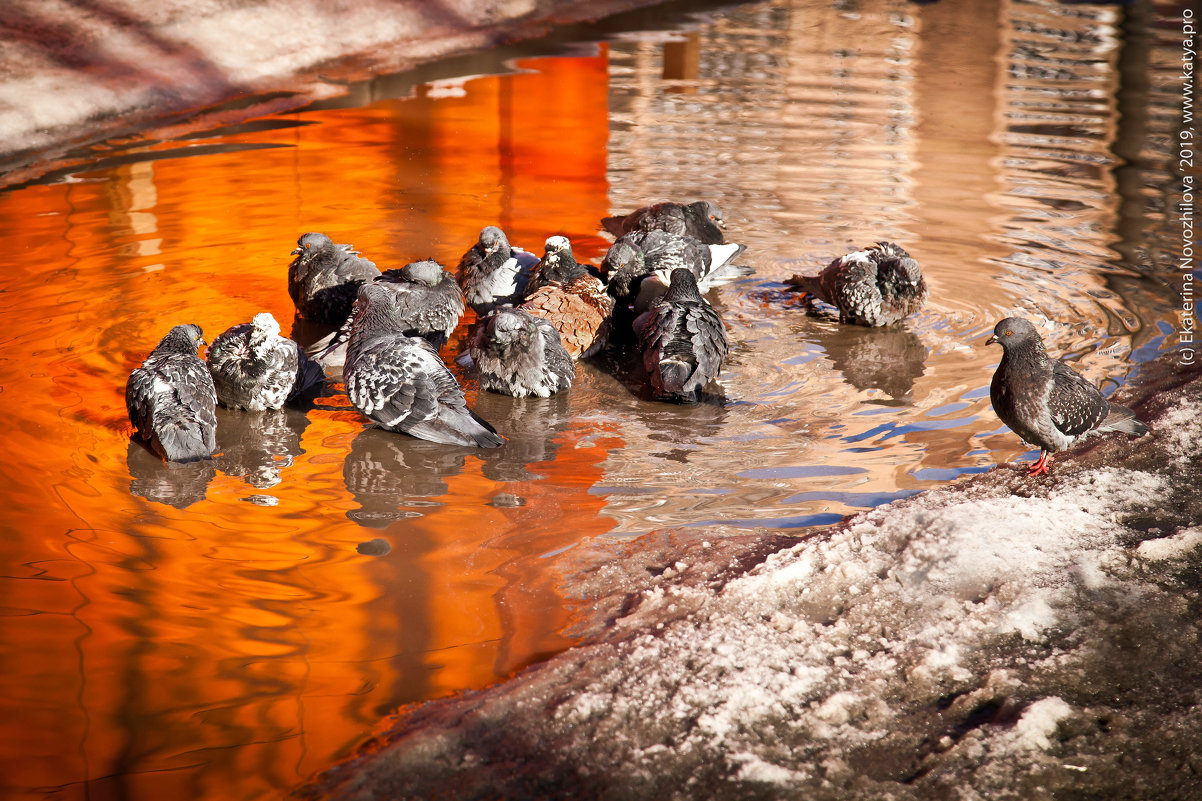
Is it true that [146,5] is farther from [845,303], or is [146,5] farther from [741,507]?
[741,507]

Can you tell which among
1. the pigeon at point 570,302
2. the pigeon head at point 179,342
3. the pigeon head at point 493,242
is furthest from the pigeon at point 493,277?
the pigeon head at point 179,342

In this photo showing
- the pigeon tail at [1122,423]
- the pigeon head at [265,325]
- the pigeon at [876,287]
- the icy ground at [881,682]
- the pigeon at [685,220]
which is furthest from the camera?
the pigeon at [685,220]

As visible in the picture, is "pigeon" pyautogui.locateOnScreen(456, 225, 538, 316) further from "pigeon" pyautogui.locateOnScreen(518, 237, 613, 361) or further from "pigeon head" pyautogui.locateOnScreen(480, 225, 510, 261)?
"pigeon" pyautogui.locateOnScreen(518, 237, 613, 361)

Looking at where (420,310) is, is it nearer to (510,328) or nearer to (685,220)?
(510,328)

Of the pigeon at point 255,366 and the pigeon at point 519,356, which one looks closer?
the pigeon at point 255,366

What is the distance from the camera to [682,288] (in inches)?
212

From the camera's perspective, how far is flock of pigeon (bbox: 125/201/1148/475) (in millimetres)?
4172

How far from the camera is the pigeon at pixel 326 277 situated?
5.79 m

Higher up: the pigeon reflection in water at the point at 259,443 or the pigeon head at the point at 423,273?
the pigeon head at the point at 423,273

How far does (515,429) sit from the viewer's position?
4789mm

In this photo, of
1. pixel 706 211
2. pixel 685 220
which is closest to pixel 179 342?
pixel 685 220

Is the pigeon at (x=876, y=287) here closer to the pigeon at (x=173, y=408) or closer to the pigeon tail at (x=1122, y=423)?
the pigeon tail at (x=1122, y=423)

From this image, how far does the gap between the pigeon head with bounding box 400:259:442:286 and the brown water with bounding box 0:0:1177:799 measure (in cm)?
83

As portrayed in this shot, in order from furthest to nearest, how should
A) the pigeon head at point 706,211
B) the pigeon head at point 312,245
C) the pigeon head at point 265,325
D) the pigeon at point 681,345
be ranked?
the pigeon head at point 706,211 < the pigeon head at point 312,245 < the pigeon at point 681,345 < the pigeon head at point 265,325
